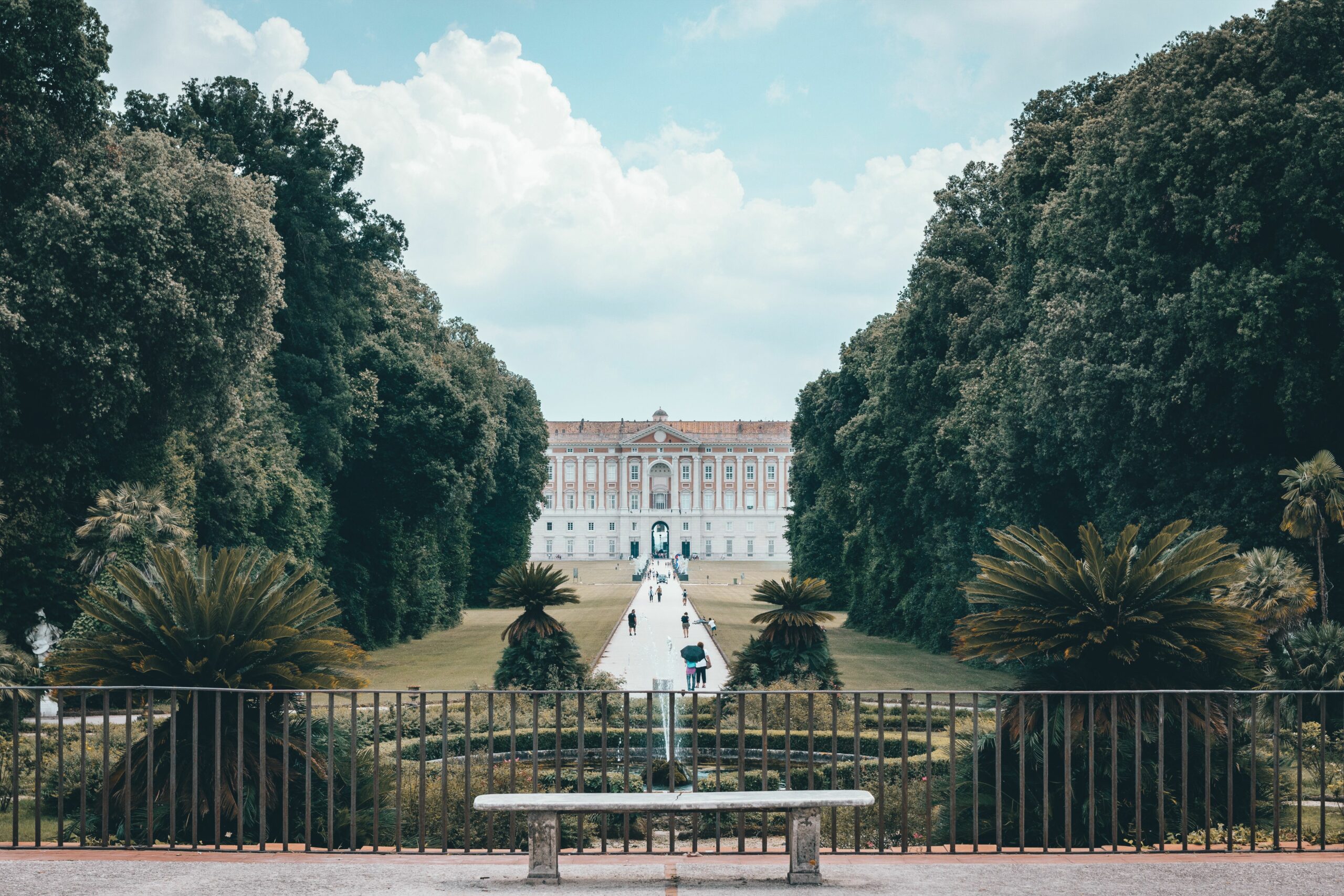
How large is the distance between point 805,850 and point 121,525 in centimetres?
1792

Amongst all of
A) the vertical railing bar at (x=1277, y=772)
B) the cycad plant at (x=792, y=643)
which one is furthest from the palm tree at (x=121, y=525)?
the vertical railing bar at (x=1277, y=772)

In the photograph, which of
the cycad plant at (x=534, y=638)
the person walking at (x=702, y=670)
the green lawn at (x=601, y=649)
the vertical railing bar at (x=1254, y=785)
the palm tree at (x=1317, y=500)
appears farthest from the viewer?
the green lawn at (x=601, y=649)

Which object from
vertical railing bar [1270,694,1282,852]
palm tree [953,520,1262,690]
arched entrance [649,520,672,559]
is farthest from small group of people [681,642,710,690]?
arched entrance [649,520,672,559]

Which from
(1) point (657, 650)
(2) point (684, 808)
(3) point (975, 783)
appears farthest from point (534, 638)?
(2) point (684, 808)

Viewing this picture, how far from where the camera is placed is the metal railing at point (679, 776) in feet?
20.4

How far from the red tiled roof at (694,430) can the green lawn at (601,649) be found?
6184 centimetres

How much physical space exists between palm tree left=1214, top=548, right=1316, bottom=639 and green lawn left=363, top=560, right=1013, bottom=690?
3.37 meters

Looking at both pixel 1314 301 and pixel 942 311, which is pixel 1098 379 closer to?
pixel 1314 301

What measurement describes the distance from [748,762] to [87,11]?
15.5 m

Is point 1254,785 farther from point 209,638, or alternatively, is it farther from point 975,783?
point 209,638

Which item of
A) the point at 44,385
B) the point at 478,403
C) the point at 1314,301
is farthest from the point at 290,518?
the point at 1314,301

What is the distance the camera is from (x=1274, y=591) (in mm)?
16609

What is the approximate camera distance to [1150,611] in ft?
28.0

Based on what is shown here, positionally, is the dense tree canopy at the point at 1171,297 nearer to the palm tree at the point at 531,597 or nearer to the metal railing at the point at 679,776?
the metal railing at the point at 679,776
